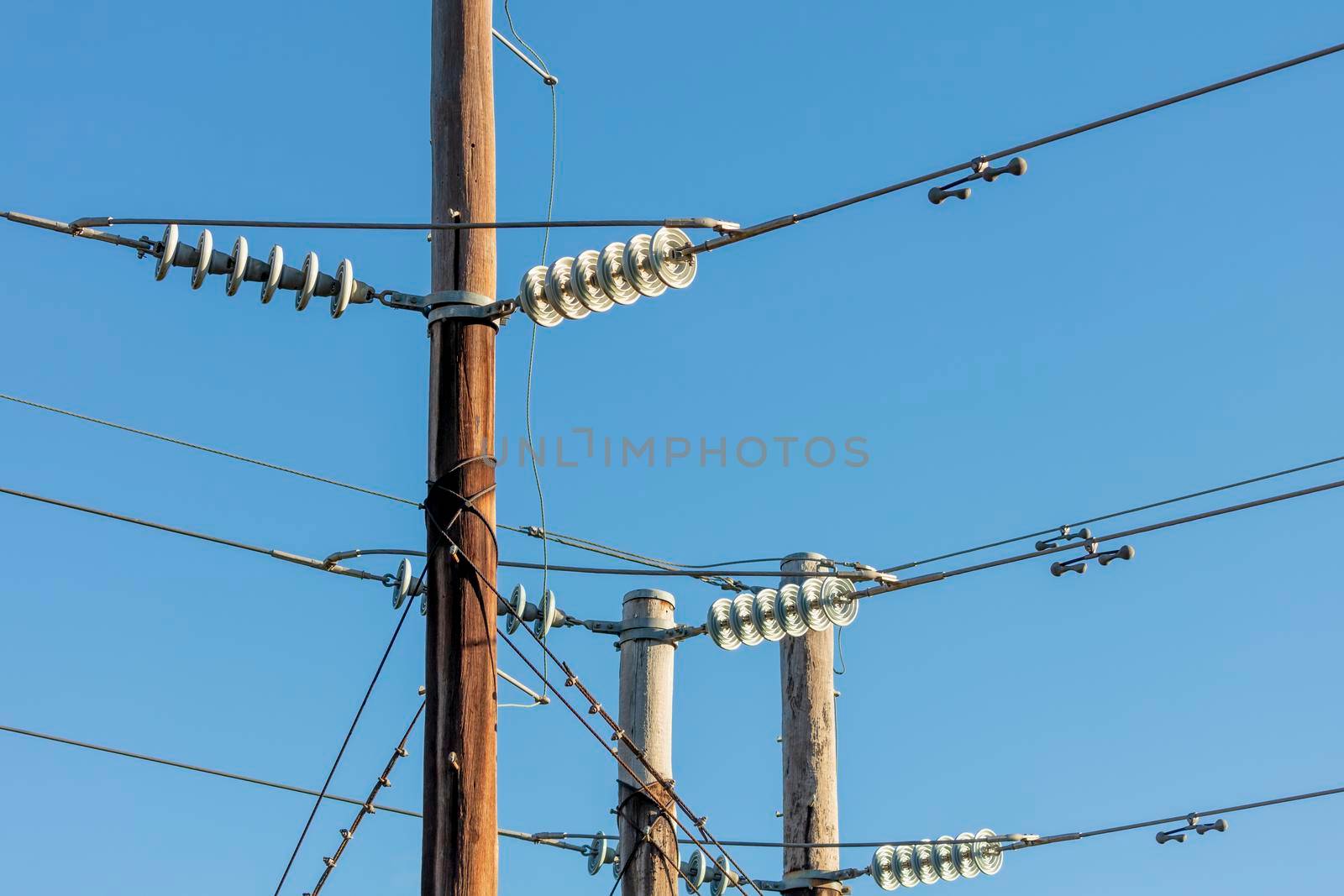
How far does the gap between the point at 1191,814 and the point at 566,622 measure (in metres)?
3.66

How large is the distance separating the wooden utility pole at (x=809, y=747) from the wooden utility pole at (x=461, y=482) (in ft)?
9.40

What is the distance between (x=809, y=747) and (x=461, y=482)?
359cm

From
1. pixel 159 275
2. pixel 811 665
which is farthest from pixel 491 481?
pixel 811 665

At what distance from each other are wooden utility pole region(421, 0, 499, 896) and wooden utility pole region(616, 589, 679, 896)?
2401mm

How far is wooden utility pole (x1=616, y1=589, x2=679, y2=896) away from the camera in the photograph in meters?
9.85

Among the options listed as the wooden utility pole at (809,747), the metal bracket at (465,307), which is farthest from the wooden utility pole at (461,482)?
the wooden utility pole at (809,747)

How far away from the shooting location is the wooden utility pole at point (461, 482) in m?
7.22

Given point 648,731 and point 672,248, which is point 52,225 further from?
point 648,731

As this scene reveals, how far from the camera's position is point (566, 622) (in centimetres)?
1013

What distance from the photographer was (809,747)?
1043cm

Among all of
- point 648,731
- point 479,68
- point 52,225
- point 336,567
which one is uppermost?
point 479,68

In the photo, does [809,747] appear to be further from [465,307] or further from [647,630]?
[465,307]

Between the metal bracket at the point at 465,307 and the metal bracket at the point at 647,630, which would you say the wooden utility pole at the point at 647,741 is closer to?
the metal bracket at the point at 647,630

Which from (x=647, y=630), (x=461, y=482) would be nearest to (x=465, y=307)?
(x=461, y=482)
